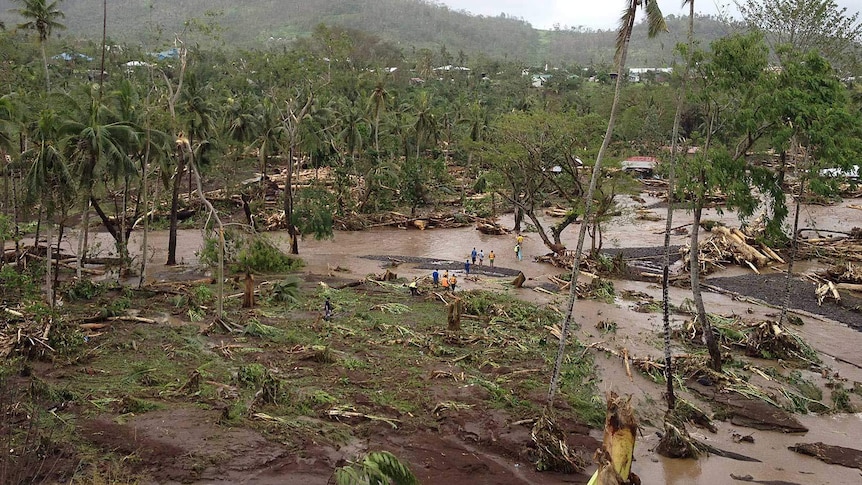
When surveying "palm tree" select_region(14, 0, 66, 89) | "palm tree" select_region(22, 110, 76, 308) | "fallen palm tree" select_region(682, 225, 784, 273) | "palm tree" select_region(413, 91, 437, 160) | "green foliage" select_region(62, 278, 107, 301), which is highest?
"palm tree" select_region(14, 0, 66, 89)

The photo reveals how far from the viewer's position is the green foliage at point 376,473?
5.97 meters

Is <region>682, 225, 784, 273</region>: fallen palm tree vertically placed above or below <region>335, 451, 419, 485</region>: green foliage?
below

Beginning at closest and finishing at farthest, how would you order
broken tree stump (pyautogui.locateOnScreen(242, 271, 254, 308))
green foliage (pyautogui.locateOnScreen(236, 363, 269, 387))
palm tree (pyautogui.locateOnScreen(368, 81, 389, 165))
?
green foliage (pyautogui.locateOnScreen(236, 363, 269, 387)), broken tree stump (pyautogui.locateOnScreen(242, 271, 254, 308)), palm tree (pyautogui.locateOnScreen(368, 81, 389, 165))

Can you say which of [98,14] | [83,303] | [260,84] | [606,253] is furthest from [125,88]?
[98,14]

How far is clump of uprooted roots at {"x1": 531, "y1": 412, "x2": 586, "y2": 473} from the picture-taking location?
11086 mm

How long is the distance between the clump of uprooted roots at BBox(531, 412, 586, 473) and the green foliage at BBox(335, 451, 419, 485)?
5.02m

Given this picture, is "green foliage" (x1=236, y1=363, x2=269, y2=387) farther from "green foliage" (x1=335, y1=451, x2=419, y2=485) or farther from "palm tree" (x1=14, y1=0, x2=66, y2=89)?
"palm tree" (x1=14, y1=0, x2=66, y2=89)

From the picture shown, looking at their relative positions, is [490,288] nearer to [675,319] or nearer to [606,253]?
[675,319]

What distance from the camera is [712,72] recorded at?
45.5 feet

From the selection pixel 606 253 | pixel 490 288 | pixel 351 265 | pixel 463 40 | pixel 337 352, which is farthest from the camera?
pixel 463 40

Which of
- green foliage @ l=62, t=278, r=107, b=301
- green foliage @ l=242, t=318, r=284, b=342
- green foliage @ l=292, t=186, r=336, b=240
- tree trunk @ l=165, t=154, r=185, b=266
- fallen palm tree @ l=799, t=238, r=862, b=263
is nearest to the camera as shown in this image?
green foliage @ l=242, t=318, r=284, b=342

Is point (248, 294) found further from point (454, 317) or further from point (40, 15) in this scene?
point (40, 15)

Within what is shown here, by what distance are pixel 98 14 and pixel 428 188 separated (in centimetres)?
16436

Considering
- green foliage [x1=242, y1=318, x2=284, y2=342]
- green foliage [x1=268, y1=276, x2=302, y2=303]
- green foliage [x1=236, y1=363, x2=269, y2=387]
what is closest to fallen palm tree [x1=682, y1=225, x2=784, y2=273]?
green foliage [x1=268, y1=276, x2=302, y2=303]
